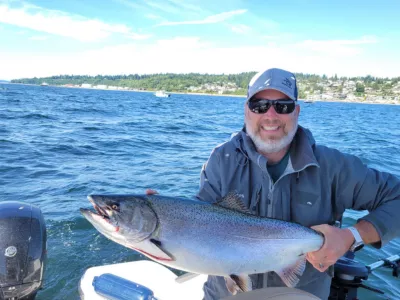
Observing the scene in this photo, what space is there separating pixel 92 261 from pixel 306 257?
483 centimetres

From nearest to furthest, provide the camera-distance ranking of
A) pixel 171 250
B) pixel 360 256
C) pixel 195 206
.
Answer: pixel 171 250, pixel 195 206, pixel 360 256

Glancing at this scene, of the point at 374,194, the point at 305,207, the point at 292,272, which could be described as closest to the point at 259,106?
the point at 305,207

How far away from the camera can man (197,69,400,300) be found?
322cm

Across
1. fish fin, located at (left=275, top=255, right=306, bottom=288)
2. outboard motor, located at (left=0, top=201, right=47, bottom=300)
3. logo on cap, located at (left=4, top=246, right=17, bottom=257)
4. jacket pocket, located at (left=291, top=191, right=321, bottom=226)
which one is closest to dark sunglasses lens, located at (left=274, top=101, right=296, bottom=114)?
jacket pocket, located at (left=291, top=191, right=321, bottom=226)

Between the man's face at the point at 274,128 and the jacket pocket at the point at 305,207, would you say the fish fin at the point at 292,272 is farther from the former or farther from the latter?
the man's face at the point at 274,128

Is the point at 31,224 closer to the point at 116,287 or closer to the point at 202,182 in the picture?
the point at 116,287

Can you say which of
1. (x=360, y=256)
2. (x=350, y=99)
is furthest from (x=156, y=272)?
(x=350, y=99)

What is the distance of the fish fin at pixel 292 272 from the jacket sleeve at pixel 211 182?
91 centimetres

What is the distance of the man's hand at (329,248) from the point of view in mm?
3061

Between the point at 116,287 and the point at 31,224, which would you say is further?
the point at 116,287

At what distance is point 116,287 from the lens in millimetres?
4062

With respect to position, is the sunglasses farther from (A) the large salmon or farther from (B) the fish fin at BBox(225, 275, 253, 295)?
(B) the fish fin at BBox(225, 275, 253, 295)

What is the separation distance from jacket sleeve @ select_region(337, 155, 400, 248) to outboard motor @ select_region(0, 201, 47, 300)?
3.13 meters

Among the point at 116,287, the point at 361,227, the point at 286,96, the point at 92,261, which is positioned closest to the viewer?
the point at 361,227
